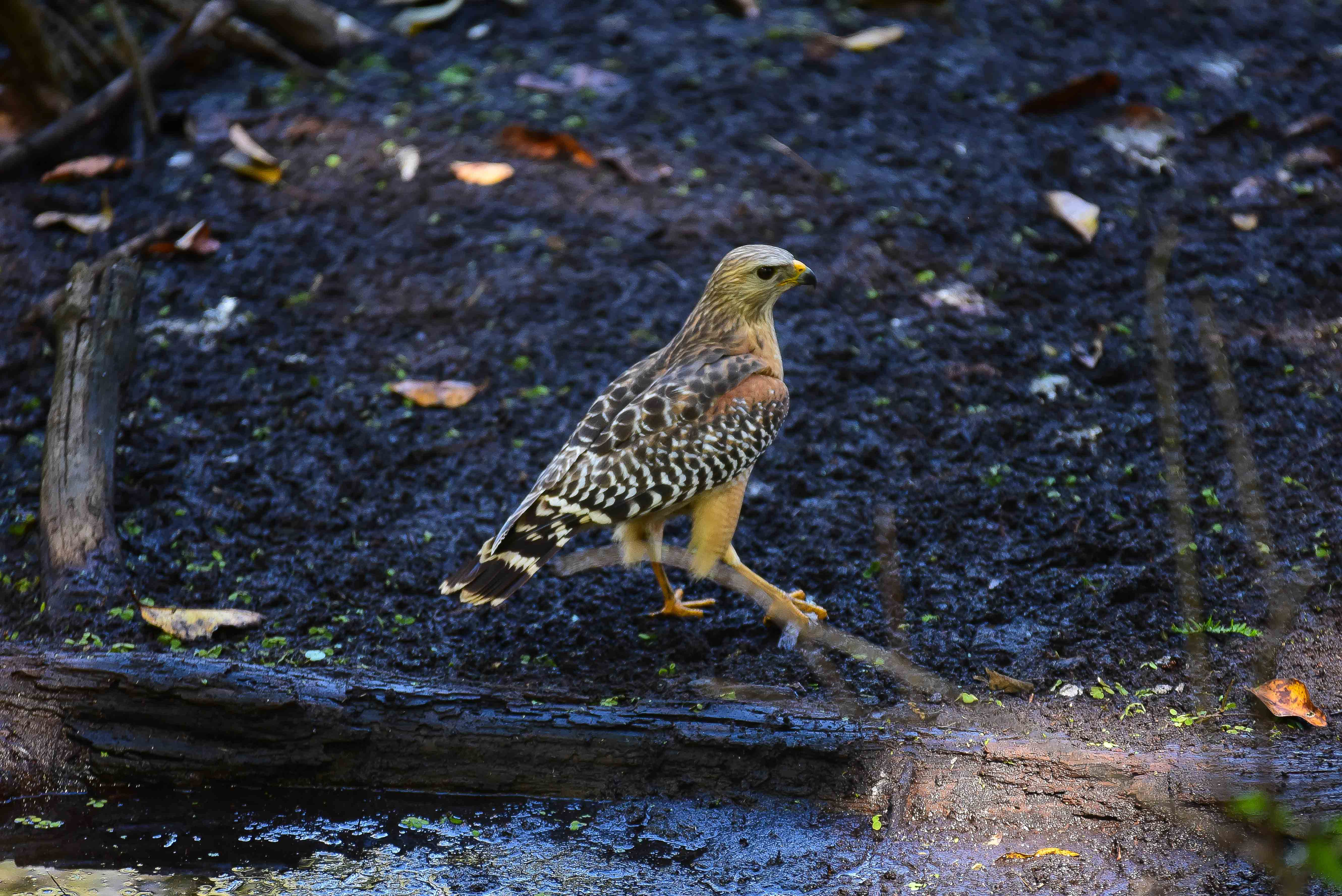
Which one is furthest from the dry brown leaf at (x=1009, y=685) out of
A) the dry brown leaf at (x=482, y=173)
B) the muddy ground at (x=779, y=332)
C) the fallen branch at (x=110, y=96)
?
the fallen branch at (x=110, y=96)

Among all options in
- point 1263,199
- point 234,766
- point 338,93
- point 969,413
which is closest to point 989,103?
point 1263,199

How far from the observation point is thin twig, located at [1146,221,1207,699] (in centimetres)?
388

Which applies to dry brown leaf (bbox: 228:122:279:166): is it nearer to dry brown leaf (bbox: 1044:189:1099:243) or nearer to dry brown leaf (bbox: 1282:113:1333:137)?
dry brown leaf (bbox: 1044:189:1099:243)

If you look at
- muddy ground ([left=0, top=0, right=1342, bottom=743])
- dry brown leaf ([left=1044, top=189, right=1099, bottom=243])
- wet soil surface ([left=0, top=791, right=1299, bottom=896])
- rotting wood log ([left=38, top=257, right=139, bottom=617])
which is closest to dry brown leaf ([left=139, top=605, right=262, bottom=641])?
muddy ground ([left=0, top=0, right=1342, bottom=743])

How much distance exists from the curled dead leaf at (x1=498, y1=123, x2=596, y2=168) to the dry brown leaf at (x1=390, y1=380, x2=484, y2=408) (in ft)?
6.71

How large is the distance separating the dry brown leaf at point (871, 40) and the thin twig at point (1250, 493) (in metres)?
3.27

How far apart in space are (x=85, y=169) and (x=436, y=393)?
3.07 meters

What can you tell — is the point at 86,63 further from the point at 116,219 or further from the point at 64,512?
the point at 64,512

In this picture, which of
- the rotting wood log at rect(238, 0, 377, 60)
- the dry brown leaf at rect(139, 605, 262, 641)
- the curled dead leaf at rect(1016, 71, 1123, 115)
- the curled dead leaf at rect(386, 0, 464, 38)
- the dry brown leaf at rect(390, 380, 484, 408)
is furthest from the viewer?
the curled dead leaf at rect(386, 0, 464, 38)

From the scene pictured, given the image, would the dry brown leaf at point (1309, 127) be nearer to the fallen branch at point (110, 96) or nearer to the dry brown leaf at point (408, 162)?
the dry brown leaf at point (408, 162)

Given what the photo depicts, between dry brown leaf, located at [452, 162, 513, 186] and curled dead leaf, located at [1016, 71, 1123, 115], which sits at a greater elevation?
dry brown leaf, located at [452, 162, 513, 186]

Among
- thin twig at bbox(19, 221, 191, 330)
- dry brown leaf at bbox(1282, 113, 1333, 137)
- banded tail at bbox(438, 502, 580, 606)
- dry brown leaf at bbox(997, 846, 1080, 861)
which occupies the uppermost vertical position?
thin twig at bbox(19, 221, 191, 330)

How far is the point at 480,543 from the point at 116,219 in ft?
11.6

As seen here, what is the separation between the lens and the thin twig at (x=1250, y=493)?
389cm
